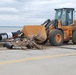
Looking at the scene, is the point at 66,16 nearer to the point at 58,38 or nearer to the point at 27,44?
the point at 58,38

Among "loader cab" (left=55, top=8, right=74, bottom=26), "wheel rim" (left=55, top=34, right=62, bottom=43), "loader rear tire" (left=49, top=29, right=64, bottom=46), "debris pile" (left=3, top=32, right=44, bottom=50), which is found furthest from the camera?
"loader cab" (left=55, top=8, right=74, bottom=26)

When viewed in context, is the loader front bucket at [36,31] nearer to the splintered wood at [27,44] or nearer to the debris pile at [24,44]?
the debris pile at [24,44]

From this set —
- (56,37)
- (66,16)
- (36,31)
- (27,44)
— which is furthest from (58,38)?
(27,44)

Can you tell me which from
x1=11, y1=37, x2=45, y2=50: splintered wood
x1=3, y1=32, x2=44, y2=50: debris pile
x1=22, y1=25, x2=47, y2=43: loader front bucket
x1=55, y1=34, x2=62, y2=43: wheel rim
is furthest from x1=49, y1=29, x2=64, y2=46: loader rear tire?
x1=11, y1=37, x2=45, y2=50: splintered wood

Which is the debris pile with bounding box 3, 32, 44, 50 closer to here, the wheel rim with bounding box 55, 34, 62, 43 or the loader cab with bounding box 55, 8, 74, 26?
the wheel rim with bounding box 55, 34, 62, 43

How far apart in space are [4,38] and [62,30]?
426cm

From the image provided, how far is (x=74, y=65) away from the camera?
1053 cm

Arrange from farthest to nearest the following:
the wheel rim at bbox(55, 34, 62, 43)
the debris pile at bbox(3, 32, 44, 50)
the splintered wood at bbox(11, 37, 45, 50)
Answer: the wheel rim at bbox(55, 34, 62, 43), the splintered wood at bbox(11, 37, 45, 50), the debris pile at bbox(3, 32, 44, 50)

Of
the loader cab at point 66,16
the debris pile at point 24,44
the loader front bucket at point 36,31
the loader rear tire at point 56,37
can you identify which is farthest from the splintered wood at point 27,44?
the loader cab at point 66,16

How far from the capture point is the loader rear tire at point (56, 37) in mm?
19234

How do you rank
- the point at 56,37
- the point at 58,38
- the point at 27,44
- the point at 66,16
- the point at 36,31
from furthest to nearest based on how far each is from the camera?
the point at 66,16 < the point at 58,38 < the point at 56,37 < the point at 36,31 < the point at 27,44

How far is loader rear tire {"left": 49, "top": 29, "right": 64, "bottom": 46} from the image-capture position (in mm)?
19234

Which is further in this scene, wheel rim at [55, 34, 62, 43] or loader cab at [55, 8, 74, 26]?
loader cab at [55, 8, 74, 26]

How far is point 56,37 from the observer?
64.0 feet
